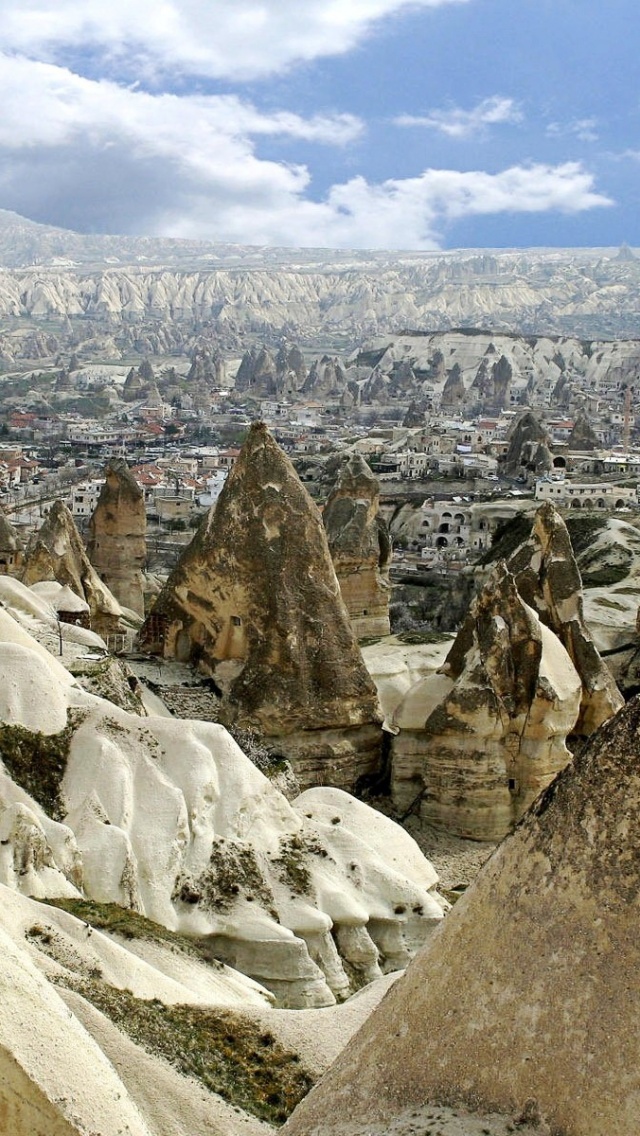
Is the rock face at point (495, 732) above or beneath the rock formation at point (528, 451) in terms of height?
above

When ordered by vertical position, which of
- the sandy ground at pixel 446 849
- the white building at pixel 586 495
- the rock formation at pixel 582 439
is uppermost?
the sandy ground at pixel 446 849

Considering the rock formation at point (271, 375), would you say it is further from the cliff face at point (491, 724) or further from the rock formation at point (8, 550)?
the cliff face at point (491, 724)

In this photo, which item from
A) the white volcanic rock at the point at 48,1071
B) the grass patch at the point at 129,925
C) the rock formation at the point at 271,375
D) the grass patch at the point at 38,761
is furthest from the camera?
the rock formation at the point at 271,375

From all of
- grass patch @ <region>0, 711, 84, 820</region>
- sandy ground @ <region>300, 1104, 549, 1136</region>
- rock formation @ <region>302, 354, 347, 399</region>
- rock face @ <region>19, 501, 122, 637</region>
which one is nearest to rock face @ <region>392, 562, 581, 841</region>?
grass patch @ <region>0, 711, 84, 820</region>

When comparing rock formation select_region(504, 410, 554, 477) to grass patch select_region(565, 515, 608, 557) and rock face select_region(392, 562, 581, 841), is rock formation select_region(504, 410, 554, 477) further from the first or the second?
rock face select_region(392, 562, 581, 841)

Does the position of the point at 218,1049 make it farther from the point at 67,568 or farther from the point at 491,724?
the point at 67,568

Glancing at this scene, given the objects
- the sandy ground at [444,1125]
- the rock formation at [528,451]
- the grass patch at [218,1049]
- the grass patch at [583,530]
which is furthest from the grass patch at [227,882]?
the rock formation at [528,451]

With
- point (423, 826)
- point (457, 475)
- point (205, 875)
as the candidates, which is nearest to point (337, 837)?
point (205, 875)
